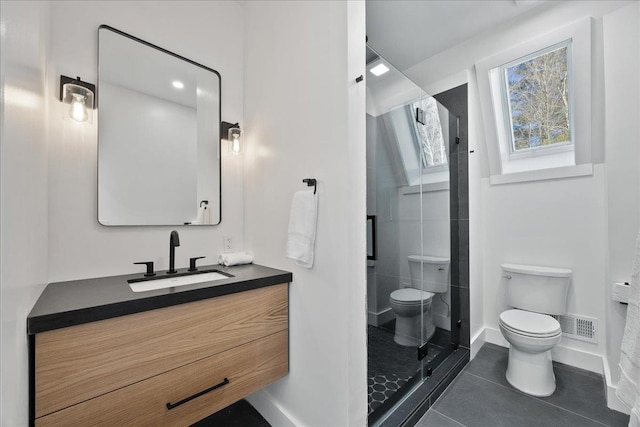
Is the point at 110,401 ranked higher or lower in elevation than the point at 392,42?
lower

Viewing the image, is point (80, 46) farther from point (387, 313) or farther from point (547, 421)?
point (547, 421)

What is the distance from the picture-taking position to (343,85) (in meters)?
1.19

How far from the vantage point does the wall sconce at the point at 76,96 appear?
1.23 metres

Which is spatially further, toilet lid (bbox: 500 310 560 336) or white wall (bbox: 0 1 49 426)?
toilet lid (bbox: 500 310 560 336)

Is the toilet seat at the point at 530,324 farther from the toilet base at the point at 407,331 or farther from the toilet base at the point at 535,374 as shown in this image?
the toilet base at the point at 407,331

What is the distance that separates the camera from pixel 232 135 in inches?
72.4

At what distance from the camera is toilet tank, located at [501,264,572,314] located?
2.02 meters

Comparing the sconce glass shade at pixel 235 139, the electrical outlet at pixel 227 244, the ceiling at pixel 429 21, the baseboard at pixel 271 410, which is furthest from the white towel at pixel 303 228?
the ceiling at pixel 429 21

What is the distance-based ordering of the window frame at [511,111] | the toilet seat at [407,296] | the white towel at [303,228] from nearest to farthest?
the white towel at [303,228]
the toilet seat at [407,296]
the window frame at [511,111]

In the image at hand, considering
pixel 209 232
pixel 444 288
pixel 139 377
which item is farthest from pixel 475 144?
pixel 139 377

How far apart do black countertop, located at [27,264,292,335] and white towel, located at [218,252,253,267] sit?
9.7 inches

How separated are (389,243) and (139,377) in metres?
1.46

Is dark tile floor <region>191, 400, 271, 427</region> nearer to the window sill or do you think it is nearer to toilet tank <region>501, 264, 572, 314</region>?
toilet tank <region>501, 264, 572, 314</region>

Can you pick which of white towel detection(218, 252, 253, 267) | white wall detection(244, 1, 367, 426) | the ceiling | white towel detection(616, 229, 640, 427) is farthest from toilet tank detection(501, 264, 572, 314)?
white towel detection(218, 252, 253, 267)
